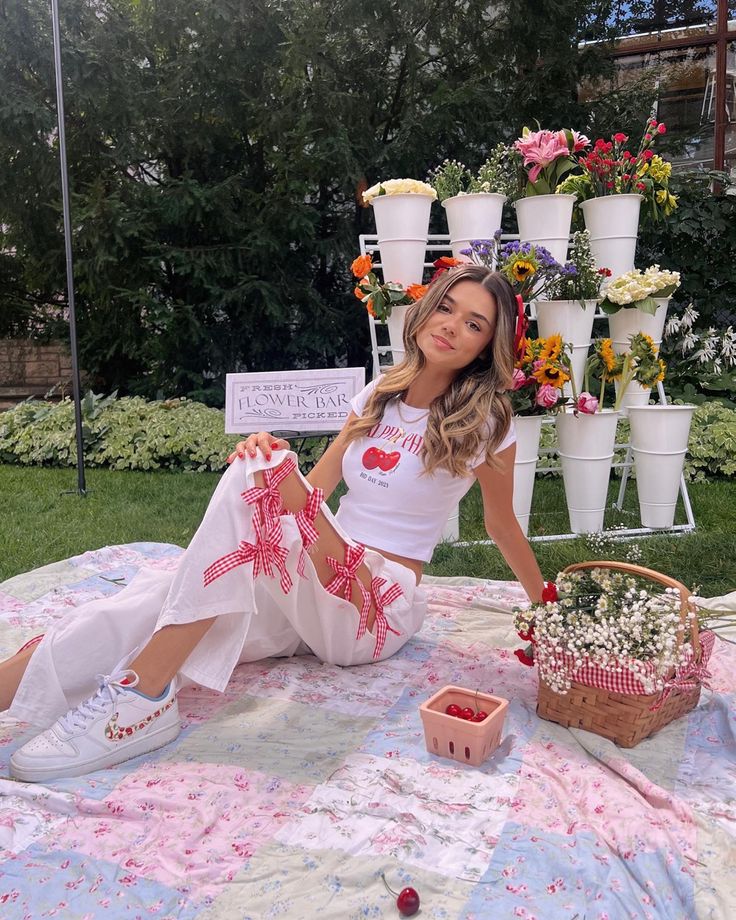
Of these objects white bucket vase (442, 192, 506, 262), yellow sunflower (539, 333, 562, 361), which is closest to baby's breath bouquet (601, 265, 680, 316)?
yellow sunflower (539, 333, 562, 361)

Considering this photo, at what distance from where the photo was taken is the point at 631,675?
1738mm

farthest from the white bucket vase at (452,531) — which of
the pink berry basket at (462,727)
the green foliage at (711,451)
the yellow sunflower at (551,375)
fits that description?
the green foliage at (711,451)

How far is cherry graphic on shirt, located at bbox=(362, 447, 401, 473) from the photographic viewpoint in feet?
7.13

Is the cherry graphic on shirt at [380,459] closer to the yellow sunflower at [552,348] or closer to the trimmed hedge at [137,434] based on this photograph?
the yellow sunflower at [552,348]

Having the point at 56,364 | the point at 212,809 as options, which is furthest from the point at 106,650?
the point at 56,364

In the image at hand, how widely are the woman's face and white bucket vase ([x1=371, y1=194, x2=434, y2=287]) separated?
1.44 metres

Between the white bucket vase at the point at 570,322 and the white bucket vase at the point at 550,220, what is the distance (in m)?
0.20

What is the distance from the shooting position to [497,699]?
181 cm

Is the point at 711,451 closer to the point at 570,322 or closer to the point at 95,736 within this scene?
the point at 570,322

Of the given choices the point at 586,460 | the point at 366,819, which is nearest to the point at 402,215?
the point at 586,460

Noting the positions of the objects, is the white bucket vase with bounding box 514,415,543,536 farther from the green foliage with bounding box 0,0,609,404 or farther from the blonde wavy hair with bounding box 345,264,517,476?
the green foliage with bounding box 0,0,609,404

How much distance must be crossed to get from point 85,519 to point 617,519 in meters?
2.83

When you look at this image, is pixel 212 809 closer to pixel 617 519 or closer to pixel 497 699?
pixel 497 699

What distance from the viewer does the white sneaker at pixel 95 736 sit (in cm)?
168
